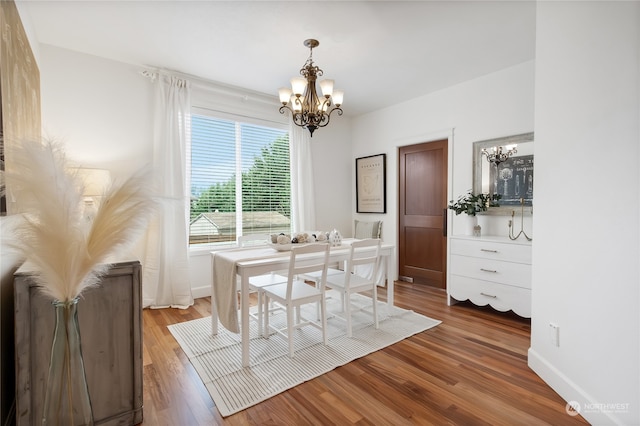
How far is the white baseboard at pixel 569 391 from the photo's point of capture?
1561 millimetres

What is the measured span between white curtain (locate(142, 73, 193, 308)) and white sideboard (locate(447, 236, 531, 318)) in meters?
3.19

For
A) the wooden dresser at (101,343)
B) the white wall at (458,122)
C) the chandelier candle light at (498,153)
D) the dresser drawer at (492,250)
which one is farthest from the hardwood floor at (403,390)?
the chandelier candle light at (498,153)

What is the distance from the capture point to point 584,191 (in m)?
1.73

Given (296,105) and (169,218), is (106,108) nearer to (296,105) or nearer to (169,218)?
(169,218)

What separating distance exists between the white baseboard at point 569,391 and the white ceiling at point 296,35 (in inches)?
105

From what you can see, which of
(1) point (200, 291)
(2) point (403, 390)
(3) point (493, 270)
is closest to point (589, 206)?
(2) point (403, 390)

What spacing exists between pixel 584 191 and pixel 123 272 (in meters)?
2.61

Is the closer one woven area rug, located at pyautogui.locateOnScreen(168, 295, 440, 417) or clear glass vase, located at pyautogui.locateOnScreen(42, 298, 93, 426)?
clear glass vase, located at pyautogui.locateOnScreen(42, 298, 93, 426)

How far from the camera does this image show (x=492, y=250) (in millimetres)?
3215

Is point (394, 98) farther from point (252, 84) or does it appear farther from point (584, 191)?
point (584, 191)

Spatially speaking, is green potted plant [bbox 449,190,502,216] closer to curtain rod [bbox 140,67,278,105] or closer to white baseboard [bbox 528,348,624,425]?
white baseboard [bbox 528,348,624,425]

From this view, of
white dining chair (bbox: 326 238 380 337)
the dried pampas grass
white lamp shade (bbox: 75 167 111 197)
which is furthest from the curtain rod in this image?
the dried pampas grass

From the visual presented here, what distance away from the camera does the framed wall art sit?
4.95 m

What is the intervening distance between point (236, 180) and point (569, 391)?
3.91m
